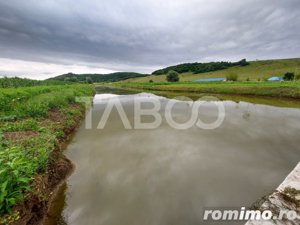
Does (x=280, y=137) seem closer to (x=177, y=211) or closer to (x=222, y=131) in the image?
(x=222, y=131)

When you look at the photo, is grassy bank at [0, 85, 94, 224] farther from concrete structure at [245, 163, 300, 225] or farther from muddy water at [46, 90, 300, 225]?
concrete structure at [245, 163, 300, 225]

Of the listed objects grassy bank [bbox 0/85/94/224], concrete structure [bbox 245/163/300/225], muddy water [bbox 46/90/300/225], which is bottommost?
muddy water [bbox 46/90/300/225]

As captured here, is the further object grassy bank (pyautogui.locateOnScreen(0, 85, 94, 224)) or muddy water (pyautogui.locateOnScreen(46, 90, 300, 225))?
muddy water (pyautogui.locateOnScreen(46, 90, 300, 225))

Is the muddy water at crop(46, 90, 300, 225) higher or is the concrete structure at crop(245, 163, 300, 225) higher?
the concrete structure at crop(245, 163, 300, 225)

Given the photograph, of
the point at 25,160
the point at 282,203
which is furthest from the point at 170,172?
the point at 25,160

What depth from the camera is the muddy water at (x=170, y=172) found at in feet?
13.5

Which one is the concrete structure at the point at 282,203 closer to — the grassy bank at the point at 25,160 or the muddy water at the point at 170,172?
the muddy water at the point at 170,172

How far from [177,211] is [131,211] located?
1.03m

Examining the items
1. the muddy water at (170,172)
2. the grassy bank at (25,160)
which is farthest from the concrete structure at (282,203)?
the grassy bank at (25,160)

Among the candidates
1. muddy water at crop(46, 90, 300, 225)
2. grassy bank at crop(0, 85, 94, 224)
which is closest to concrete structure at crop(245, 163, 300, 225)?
muddy water at crop(46, 90, 300, 225)

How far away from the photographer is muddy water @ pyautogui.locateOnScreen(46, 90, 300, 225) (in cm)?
412

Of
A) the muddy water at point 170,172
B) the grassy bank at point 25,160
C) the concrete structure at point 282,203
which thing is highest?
the grassy bank at point 25,160

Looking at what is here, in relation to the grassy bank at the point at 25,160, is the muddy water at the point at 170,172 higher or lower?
lower

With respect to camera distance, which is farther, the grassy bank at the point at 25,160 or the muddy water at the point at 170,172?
the muddy water at the point at 170,172
